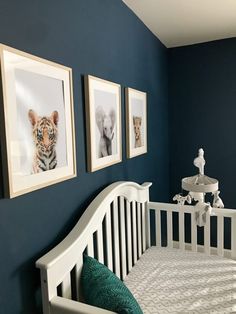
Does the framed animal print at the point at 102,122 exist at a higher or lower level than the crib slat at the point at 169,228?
higher

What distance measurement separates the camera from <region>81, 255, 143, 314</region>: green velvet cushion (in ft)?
3.50

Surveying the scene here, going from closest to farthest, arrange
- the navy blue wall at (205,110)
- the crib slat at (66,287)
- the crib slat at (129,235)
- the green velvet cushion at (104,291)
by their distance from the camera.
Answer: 1. the green velvet cushion at (104,291)
2. the crib slat at (66,287)
3. the crib slat at (129,235)
4. the navy blue wall at (205,110)

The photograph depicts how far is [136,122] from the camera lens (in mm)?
2168

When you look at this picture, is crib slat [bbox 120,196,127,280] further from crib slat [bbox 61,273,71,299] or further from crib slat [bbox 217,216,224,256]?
crib slat [bbox 217,216,224,256]

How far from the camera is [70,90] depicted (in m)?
1.30

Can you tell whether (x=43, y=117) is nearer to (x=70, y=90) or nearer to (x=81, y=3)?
(x=70, y=90)

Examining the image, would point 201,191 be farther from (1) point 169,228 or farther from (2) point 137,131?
(2) point 137,131

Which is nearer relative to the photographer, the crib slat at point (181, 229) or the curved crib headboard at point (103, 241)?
the curved crib headboard at point (103, 241)

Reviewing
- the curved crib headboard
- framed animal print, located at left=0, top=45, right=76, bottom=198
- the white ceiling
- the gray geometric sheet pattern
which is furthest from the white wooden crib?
the white ceiling

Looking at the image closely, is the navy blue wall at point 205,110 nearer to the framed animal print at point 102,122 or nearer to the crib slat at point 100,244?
the framed animal print at point 102,122

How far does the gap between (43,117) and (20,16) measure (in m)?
0.39

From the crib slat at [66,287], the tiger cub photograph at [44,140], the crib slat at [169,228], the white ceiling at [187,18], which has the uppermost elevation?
the white ceiling at [187,18]

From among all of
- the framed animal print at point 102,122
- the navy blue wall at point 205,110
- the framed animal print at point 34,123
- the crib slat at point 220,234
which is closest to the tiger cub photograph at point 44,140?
the framed animal print at point 34,123

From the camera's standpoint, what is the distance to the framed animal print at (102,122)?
148 cm
